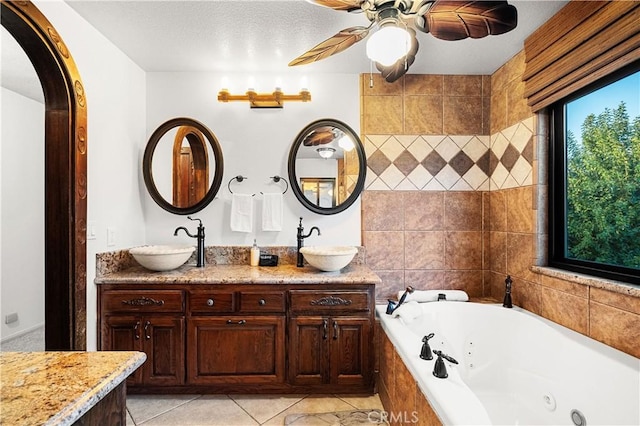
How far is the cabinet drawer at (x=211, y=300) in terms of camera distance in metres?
2.20

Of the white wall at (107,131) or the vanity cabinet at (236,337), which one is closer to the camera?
the white wall at (107,131)

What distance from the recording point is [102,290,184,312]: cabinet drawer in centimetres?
218

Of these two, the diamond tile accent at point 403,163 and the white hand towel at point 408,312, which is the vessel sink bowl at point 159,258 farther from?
the diamond tile accent at point 403,163

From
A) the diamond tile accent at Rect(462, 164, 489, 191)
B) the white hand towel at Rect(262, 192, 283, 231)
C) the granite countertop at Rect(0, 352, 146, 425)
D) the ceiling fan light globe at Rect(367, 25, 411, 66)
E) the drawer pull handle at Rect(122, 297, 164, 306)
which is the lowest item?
the drawer pull handle at Rect(122, 297, 164, 306)

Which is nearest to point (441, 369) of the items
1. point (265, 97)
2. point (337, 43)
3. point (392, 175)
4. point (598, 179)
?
point (598, 179)

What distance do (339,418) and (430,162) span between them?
204 centimetres

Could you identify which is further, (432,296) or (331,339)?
(432,296)

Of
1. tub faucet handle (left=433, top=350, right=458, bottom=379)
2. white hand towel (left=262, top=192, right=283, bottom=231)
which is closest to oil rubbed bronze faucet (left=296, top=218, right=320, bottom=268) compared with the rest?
white hand towel (left=262, top=192, right=283, bottom=231)

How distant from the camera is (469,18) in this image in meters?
1.40

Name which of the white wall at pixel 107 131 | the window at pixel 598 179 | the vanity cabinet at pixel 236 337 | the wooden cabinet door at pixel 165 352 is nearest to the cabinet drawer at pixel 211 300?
the vanity cabinet at pixel 236 337

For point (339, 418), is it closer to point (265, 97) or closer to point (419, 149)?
point (419, 149)

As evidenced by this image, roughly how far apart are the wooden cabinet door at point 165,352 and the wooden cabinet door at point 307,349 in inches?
29.2

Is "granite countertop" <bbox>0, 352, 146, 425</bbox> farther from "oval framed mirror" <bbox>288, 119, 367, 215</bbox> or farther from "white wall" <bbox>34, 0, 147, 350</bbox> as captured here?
"oval framed mirror" <bbox>288, 119, 367, 215</bbox>

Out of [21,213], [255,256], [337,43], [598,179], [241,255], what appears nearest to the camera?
[337,43]
